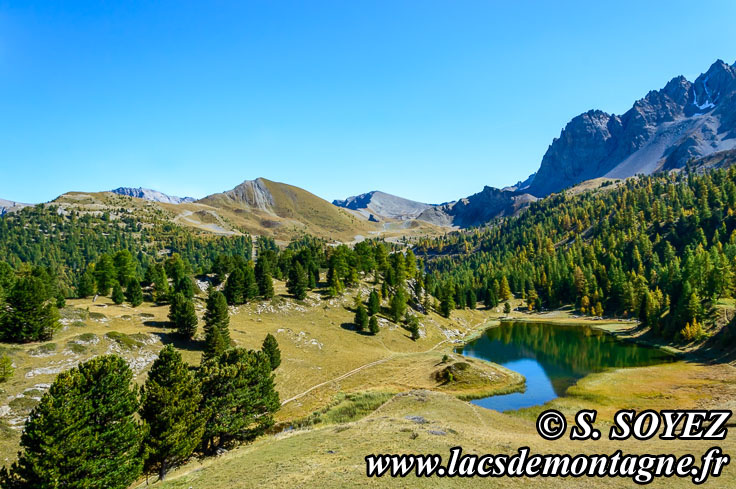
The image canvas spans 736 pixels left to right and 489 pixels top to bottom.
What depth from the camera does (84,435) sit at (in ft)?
85.9

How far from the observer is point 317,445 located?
33.1m

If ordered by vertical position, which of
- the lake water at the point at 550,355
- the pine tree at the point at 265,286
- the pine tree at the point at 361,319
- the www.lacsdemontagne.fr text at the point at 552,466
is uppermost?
the pine tree at the point at 265,286

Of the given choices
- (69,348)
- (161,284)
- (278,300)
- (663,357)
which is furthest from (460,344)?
(69,348)

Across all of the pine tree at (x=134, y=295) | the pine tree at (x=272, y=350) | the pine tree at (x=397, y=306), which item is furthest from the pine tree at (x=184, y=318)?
the pine tree at (x=397, y=306)

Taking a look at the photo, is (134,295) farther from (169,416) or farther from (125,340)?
(169,416)

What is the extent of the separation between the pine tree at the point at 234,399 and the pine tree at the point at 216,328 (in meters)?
19.5

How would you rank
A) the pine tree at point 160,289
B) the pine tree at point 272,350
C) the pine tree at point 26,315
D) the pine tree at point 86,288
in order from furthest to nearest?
1. the pine tree at point 86,288
2. the pine tree at point 160,289
3. the pine tree at point 272,350
4. the pine tree at point 26,315

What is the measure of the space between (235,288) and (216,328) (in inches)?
1311

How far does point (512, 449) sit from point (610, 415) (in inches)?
1182

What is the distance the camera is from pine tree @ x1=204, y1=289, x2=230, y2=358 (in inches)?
2488

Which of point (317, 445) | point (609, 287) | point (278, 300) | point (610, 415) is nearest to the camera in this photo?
point (317, 445)

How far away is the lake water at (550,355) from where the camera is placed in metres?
64.8

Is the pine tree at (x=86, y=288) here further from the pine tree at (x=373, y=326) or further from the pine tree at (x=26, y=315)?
the pine tree at (x=373, y=326)

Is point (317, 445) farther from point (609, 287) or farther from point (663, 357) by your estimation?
point (609, 287)
